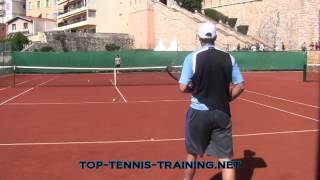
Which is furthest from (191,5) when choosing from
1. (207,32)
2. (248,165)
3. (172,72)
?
(207,32)

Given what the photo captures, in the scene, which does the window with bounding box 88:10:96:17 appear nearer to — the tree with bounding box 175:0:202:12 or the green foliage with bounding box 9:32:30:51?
the green foliage with bounding box 9:32:30:51

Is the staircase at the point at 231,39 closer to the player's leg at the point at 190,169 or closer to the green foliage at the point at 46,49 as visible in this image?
the green foliage at the point at 46,49

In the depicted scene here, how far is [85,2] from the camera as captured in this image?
269 feet

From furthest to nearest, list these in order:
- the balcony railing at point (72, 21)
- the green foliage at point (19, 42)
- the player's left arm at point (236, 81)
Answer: the balcony railing at point (72, 21)
the green foliage at point (19, 42)
the player's left arm at point (236, 81)

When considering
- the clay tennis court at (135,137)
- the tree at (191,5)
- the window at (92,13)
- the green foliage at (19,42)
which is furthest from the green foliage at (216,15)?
the clay tennis court at (135,137)

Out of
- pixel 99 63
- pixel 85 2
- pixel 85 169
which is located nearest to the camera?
pixel 85 169

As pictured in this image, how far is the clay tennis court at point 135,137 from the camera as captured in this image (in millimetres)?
7684

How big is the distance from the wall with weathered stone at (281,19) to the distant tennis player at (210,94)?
48871 mm

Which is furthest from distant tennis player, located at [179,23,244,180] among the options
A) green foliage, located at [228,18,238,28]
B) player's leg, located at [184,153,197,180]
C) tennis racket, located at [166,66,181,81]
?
green foliage, located at [228,18,238,28]

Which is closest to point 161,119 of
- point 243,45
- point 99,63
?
point 99,63

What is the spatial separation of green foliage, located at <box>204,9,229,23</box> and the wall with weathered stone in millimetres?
1346

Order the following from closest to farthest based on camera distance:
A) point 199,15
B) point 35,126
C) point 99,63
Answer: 1. point 35,126
2. point 99,63
3. point 199,15

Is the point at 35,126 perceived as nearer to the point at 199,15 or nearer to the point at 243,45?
the point at 243,45

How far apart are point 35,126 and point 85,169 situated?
15.8ft
